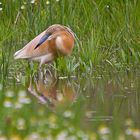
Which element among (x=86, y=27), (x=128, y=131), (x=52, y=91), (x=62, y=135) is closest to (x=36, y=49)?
(x=86, y=27)

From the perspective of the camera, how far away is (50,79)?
371 inches

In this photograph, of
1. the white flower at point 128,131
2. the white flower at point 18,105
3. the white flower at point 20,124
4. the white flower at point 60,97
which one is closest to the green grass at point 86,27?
the white flower at point 60,97

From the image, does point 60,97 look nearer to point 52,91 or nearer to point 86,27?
point 52,91

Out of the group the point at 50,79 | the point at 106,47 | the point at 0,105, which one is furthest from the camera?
the point at 106,47

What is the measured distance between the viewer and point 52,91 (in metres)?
8.59

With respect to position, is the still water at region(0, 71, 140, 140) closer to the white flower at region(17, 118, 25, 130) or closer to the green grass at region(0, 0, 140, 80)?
Result: the white flower at region(17, 118, 25, 130)

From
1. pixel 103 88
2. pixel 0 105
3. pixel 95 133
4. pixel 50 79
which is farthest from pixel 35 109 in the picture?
pixel 50 79

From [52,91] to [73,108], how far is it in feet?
4.90

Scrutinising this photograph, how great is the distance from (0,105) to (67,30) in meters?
3.85

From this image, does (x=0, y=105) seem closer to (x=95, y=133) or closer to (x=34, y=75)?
(x=95, y=133)

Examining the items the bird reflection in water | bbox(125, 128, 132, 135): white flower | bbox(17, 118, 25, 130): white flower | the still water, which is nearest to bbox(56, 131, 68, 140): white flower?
the still water

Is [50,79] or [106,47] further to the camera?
[106,47]

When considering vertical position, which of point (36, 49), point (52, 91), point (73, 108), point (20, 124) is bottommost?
point (52, 91)

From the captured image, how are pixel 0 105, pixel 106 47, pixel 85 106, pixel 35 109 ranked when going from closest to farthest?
pixel 0 105, pixel 35 109, pixel 85 106, pixel 106 47
